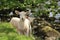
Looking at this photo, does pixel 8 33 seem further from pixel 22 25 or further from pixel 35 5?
pixel 35 5

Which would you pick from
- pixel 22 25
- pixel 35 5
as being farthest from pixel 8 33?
pixel 35 5

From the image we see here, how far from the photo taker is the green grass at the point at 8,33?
988 centimetres

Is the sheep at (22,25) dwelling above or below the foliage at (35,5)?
below

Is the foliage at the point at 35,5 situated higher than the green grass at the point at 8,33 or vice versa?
the foliage at the point at 35,5

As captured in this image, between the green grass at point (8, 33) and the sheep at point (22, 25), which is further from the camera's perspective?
the sheep at point (22, 25)

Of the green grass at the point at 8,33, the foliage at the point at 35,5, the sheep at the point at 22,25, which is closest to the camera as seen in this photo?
the green grass at the point at 8,33

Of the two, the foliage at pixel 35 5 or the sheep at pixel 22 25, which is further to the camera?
the foliage at pixel 35 5

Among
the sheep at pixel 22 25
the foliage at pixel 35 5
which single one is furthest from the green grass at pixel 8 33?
the foliage at pixel 35 5

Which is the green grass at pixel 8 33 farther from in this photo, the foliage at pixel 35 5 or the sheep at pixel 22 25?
the foliage at pixel 35 5

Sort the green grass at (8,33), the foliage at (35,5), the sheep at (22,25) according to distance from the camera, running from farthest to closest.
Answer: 1. the foliage at (35,5)
2. the sheep at (22,25)
3. the green grass at (8,33)

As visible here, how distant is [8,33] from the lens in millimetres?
10469

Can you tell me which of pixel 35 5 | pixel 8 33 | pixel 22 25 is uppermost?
pixel 35 5

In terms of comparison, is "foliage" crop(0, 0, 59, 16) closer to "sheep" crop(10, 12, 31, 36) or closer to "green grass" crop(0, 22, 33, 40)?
"green grass" crop(0, 22, 33, 40)

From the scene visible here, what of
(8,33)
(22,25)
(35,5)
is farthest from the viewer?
(35,5)
